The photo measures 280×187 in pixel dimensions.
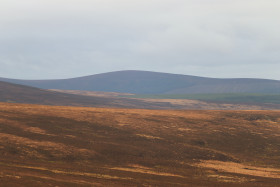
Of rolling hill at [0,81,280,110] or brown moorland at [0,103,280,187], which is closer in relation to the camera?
brown moorland at [0,103,280,187]

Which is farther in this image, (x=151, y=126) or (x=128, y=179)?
(x=151, y=126)

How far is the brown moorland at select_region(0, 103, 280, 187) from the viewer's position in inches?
1243

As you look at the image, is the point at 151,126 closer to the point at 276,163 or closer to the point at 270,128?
the point at 276,163

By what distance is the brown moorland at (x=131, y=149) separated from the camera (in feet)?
104

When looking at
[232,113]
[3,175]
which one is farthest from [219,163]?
[232,113]

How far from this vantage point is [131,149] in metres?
50.1

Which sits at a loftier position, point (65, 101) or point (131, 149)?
point (65, 101)

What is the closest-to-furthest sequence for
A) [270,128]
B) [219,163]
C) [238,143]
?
1. [219,163]
2. [238,143]
3. [270,128]

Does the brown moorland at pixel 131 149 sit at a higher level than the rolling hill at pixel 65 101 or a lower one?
lower

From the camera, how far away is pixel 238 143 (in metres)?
64.3

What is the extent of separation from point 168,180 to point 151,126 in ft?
116

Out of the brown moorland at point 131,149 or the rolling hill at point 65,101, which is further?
the rolling hill at point 65,101

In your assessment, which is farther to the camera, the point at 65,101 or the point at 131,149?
the point at 65,101

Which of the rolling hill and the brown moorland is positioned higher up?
the rolling hill
